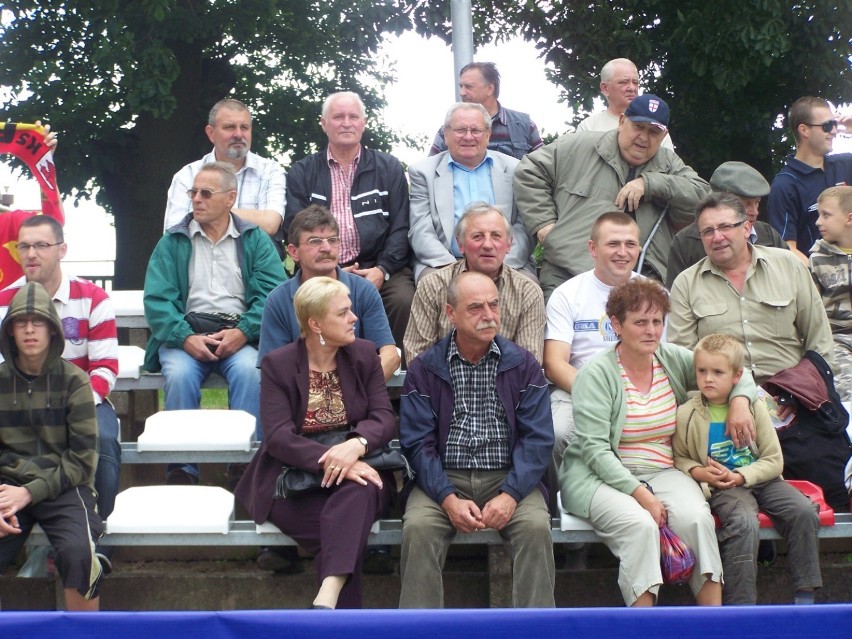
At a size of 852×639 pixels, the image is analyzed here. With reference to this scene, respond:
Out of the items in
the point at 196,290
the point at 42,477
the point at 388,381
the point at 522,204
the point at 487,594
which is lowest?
the point at 487,594

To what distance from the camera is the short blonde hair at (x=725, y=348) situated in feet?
14.6

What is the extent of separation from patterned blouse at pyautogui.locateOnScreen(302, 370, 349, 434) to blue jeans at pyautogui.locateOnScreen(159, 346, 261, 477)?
2.37 feet

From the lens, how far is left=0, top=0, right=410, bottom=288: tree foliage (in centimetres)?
1361

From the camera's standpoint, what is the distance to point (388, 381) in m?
5.37

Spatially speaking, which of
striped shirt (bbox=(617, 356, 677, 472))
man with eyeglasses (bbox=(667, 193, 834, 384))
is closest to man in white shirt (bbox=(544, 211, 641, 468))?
man with eyeglasses (bbox=(667, 193, 834, 384))

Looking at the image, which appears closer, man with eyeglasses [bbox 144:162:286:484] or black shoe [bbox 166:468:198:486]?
black shoe [bbox 166:468:198:486]

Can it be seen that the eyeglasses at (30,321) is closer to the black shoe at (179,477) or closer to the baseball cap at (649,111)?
the black shoe at (179,477)

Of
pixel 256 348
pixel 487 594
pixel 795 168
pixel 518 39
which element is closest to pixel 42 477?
pixel 256 348

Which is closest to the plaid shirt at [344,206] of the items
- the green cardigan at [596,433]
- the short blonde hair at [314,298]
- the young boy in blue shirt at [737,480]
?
the short blonde hair at [314,298]

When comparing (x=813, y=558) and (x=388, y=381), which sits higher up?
(x=388, y=381)

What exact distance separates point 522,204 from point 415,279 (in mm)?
646

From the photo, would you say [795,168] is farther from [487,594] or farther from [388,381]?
[487,594]

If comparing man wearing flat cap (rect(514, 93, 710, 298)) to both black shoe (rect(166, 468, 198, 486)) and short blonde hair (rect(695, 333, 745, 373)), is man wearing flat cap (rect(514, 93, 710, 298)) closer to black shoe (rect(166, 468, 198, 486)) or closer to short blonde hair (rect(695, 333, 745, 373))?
short blonde hair (rect(695, 333, 745, 373))

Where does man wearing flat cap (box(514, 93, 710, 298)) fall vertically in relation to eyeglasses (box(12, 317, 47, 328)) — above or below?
above
